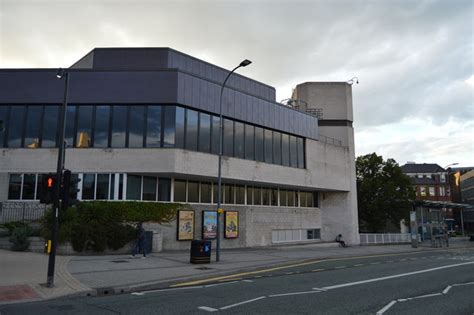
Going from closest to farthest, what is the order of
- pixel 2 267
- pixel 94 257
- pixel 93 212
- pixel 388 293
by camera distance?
pixel 388 293
pixel 2 267
pixel 94 257
pixel 93 212

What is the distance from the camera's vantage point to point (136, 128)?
979 inches

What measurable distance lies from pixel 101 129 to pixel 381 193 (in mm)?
33108

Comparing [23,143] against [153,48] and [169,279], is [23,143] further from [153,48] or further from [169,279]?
[169,279]

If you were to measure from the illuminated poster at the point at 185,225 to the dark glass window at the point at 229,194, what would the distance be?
378 cm

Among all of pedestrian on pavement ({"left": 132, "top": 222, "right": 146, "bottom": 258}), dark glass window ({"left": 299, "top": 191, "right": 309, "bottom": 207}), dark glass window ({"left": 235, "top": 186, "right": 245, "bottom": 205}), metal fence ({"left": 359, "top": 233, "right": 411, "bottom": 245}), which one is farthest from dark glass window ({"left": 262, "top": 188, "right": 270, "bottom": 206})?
pedestrian on pavement ({"left": 132, "top": 222, "right": 146, "bottom": 258})

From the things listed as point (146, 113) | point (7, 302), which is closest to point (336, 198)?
point (146, 113)

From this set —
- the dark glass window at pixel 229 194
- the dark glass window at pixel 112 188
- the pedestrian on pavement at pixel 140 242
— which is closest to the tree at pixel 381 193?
the dark glass window at pixel 229 194

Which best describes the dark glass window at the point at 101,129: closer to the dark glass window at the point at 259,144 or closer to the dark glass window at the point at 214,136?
the dark glass window at the point at 214,136

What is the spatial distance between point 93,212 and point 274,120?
15851mm

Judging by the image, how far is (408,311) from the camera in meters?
9.14

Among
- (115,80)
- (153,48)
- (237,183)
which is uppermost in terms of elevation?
(153,48)

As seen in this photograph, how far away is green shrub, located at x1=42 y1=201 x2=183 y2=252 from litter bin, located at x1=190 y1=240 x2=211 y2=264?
17.0 ft

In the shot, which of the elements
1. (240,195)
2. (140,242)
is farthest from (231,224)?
(140,242)

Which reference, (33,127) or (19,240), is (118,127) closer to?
(33,127)
